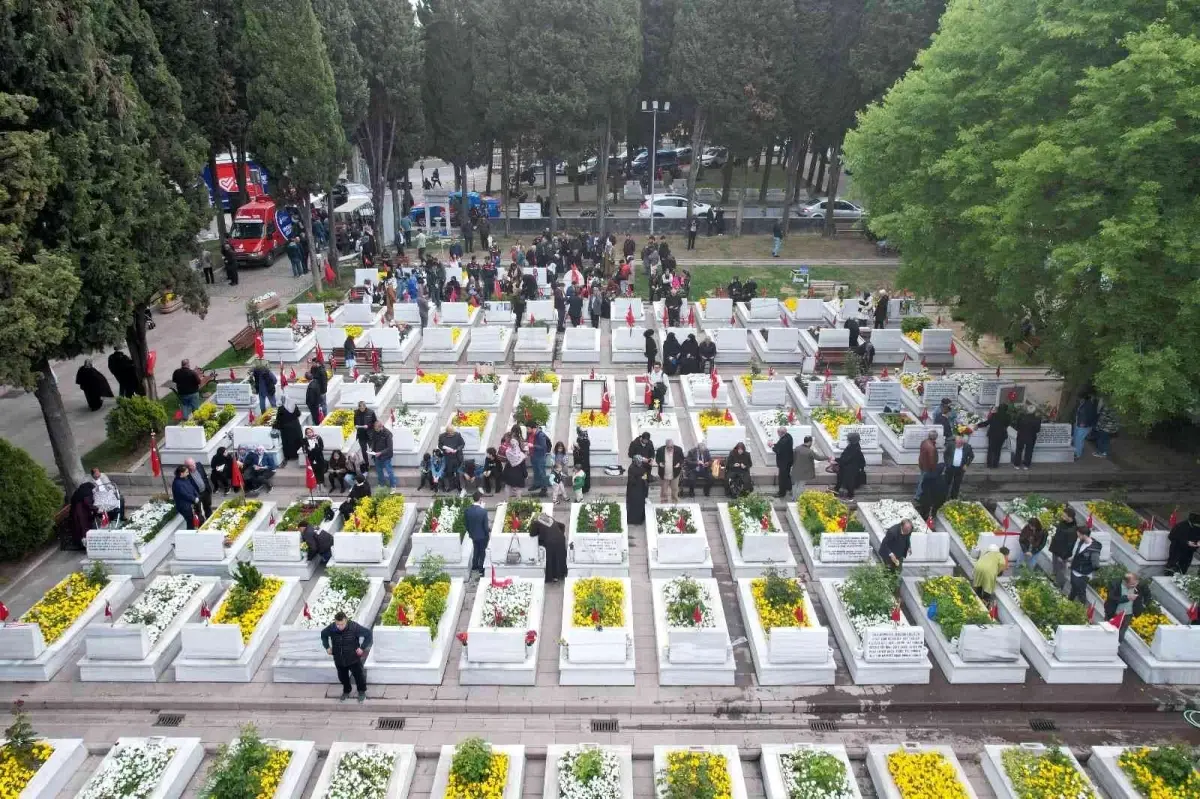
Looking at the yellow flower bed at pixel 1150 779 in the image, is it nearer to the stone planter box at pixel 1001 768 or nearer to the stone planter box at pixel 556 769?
the stone planter box at pixel 1001 768

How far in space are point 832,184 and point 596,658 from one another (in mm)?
30159

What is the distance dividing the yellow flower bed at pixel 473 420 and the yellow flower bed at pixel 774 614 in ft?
24.2

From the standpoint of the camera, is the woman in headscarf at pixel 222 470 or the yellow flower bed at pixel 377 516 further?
the woman in headscarf at pixel 222 470

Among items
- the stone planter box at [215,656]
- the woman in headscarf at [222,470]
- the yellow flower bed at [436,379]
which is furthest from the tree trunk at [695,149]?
the stone planter box at [215,656]

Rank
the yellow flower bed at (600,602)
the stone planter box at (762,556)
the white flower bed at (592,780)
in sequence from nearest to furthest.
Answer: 1. the white flower bed at (592,780)
2. the yellow flower bed at (600,602)
3. the stone planter box at (762,556)

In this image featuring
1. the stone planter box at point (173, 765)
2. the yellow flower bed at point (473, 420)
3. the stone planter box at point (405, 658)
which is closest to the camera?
the stone planter box at point (173, 765)

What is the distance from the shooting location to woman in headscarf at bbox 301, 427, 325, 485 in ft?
53.1

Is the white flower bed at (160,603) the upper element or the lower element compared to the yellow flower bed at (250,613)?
lower

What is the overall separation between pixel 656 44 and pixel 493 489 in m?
26.9

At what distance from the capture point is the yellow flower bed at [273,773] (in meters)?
9.66

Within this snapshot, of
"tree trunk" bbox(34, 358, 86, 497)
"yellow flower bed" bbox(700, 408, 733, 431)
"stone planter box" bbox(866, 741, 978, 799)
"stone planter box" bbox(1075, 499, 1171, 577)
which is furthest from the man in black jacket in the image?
"stone planter box" bbox(1075, 499, 1171, 577)

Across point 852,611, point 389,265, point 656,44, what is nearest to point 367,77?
point 389,265

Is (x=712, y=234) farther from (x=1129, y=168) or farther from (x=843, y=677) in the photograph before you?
(x=843, y=677)

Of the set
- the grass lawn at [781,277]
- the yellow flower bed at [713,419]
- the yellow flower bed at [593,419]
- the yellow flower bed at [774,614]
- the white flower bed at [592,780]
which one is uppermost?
the grass lawn at [781,277]
